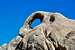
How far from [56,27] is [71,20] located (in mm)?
1348

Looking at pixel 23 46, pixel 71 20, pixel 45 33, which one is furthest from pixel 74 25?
pixel 23 46

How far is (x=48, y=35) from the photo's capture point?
1766 centimetres

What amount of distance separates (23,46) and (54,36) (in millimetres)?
2704

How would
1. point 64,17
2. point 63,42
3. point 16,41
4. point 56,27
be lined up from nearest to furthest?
point 63,42 → point 56,27 → point 64,17 → point 16,41

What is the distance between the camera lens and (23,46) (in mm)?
18547

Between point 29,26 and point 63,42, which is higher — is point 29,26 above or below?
above

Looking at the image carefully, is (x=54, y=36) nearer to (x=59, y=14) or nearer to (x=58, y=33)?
(x=58, y=33)

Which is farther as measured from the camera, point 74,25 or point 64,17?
point 64,17

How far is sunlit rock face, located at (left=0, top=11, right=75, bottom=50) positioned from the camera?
16641mm

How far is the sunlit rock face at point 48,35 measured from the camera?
655 inches

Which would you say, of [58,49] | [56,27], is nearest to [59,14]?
[56,27]

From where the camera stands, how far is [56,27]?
17828 mm

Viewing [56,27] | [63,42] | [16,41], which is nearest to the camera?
[63,42]

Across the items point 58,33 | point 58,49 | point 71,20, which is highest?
point 71,20
